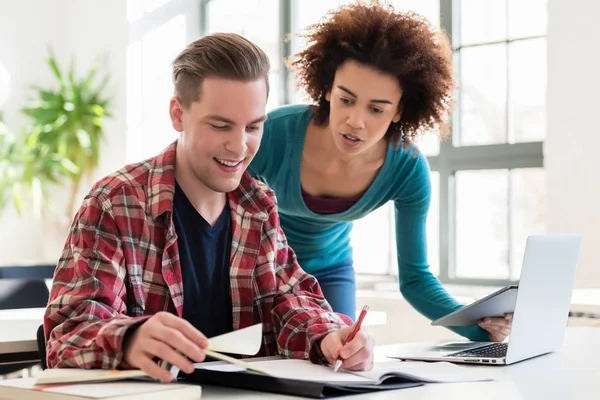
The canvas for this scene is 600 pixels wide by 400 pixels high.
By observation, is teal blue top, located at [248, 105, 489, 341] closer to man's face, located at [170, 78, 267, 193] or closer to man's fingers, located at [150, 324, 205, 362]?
man's face, located at [170, 78, 267, 193]

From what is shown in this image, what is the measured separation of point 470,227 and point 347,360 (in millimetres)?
3395

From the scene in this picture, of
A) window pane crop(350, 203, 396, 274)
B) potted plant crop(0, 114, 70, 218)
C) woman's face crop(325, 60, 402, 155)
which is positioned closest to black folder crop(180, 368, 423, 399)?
woman's face crop(325, 60, 402, 155)

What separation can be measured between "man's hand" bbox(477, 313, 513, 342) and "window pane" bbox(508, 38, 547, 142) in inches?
103

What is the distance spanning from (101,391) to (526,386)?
673 millimetres

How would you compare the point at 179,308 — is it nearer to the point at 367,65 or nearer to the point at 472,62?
the point at 367,65

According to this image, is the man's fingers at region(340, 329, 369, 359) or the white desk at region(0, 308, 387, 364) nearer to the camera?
the man's fingers at region(340, 329, 369, 359)

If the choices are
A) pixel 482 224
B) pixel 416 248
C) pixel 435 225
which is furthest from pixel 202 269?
pixel 435 225

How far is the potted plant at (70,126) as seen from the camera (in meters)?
6.11

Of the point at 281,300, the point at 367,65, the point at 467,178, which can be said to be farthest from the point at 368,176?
the point at 467,178

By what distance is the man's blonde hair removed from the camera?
61.9 inches

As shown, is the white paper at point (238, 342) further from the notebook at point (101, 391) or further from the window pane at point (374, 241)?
the window pane at point (374, 241)

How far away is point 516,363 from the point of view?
1.62 m

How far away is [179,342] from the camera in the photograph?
1106mm

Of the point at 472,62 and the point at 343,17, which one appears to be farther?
the point at 472,62
